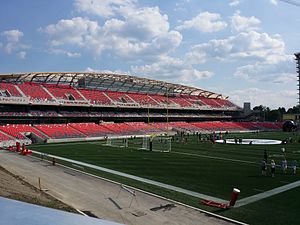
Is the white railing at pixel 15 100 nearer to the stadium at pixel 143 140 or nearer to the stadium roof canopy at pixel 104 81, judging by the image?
the stadium at pixel 143 140

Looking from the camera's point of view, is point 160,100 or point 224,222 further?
point 160,100

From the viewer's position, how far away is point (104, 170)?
24469 millimetres

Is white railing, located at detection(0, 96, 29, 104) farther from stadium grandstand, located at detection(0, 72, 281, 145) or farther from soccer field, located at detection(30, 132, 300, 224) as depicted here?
soccer field, located at detection(30, 132, 300, 224)

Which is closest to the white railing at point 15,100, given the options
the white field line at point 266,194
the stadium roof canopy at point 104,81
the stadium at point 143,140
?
the stadium at point 143,140

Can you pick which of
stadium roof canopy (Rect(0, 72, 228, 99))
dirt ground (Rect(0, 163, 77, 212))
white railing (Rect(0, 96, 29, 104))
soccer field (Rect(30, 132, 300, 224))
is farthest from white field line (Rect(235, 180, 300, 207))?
stadium roof canopy (Rect(0, 72, 228, 99))

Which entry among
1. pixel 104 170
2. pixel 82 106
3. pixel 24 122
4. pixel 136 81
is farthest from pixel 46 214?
pixel 136 81

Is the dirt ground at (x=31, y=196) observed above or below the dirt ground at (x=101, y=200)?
above

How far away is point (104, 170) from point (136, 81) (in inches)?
2443

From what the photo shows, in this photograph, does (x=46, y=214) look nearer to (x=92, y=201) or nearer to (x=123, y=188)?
(x=92, y=201)

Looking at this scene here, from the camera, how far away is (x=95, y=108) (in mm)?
75312

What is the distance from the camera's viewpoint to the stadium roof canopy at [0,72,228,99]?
71.1 m

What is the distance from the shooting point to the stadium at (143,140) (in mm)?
17062

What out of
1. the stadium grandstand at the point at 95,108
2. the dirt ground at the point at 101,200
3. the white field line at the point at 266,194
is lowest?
the dirt ground at the point at 101,200

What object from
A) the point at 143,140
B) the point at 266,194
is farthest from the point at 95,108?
the point at 266,194
